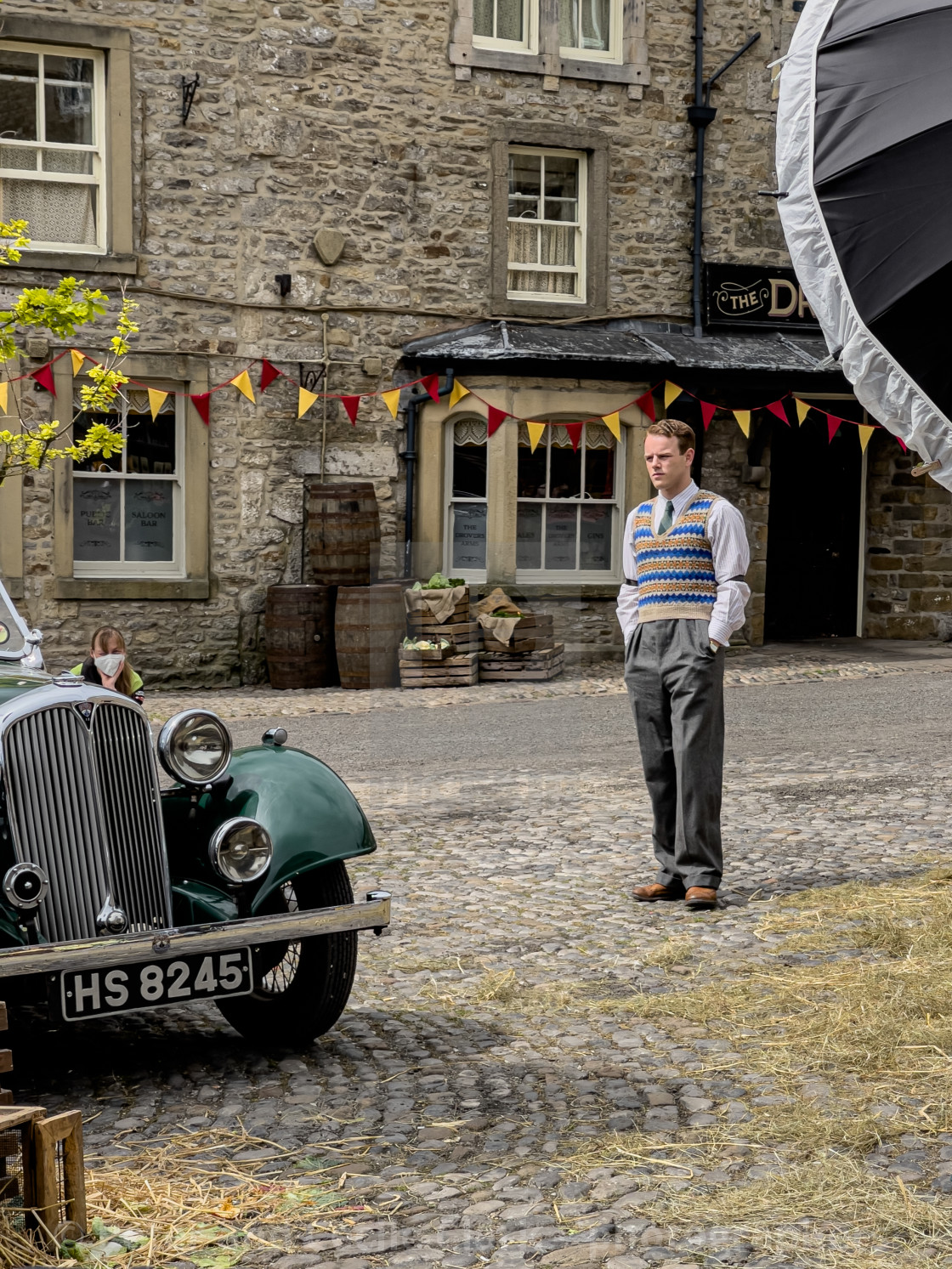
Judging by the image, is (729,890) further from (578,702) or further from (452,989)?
(578,702)

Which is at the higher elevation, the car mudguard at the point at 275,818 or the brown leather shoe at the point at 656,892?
the car mudguard at the point at 275,818

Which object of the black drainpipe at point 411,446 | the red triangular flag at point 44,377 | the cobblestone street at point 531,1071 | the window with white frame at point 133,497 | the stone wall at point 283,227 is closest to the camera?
the cobblestone street at point 531,1071

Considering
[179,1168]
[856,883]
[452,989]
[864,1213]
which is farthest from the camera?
[856,883]

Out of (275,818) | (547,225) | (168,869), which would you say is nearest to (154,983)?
(168,869)

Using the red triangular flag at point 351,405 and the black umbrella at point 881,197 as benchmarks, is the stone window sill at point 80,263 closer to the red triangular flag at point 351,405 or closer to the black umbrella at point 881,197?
the red triangular flag at point 351,405

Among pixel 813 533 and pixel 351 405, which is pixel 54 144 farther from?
pixel 813 533

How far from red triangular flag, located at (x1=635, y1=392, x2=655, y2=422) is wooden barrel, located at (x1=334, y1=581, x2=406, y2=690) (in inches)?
143

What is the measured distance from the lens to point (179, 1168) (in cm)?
357

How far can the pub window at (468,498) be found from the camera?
1605cm

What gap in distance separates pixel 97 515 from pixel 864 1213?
1266 centimetres

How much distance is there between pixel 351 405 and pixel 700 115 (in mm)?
5112

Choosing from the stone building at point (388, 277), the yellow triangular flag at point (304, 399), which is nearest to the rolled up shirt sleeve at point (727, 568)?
the stone building at point (388, 277)

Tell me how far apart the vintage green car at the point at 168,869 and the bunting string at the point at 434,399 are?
33.6 feet

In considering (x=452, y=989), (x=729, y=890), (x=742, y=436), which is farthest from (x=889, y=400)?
(x=742, y=436)
